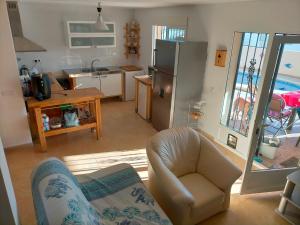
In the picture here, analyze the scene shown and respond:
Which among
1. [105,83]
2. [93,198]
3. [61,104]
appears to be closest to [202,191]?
[93,198]

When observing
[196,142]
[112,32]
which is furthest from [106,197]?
[112,32]

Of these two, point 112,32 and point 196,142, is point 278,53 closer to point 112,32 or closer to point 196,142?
point 196,142

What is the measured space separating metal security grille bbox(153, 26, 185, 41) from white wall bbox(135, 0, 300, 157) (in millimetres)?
284

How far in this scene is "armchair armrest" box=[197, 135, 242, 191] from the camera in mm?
2173

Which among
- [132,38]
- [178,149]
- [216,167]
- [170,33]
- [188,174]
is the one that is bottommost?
[188,174]

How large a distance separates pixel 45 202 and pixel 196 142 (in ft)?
5.21

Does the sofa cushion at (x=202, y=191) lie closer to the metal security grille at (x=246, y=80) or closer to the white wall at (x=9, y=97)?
the metal security grille at (x=246, y=80)

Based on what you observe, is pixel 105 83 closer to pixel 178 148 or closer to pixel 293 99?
pixel 178 148

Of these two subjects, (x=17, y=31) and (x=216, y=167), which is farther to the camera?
(x=17, y=31)

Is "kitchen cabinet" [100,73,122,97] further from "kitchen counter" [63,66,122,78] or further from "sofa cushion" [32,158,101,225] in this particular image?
"sofa cushion" [32,158,101,225]

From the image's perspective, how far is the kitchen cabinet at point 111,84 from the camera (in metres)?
5.30

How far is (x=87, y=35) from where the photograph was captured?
197 inches

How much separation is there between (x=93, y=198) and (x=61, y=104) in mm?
1867

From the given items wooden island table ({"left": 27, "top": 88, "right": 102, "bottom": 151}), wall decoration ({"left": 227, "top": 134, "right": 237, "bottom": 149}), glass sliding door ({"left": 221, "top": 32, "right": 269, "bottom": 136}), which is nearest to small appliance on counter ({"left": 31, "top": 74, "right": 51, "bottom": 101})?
wooden island table ({"left": 27, "top": 88, "right": 102, "bottom": 151})
